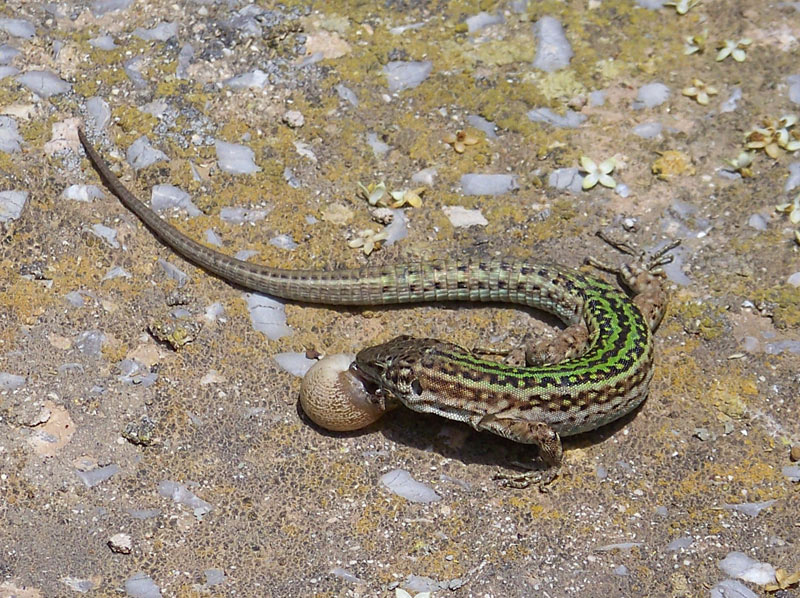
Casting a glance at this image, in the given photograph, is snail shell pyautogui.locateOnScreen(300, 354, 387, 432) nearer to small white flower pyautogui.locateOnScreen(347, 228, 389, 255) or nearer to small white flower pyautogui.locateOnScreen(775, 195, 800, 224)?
small white flower pyautogui.locateOnScreen(347, 228, 389, 255)

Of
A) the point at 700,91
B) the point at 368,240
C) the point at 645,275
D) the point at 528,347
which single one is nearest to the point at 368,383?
the point at 528,347

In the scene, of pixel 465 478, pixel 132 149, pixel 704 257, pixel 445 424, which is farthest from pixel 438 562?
pixel 132 149

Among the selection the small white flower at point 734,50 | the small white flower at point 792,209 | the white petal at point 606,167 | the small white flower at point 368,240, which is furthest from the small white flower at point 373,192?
the small white flower at point 734,50


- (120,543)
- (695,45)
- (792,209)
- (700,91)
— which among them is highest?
(695,45)

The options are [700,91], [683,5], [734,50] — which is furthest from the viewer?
[683,5]

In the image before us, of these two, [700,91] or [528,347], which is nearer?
[528,347]

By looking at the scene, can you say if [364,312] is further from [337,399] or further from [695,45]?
[695,45]

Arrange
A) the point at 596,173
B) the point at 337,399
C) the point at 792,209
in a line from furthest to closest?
the point at 596,173
the point at 792,209
the point at 337,399

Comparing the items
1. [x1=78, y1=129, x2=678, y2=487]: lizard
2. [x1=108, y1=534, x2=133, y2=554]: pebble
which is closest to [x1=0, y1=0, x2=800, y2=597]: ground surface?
[x1=108, y1=534, x2=133, y2=554]: pebble
